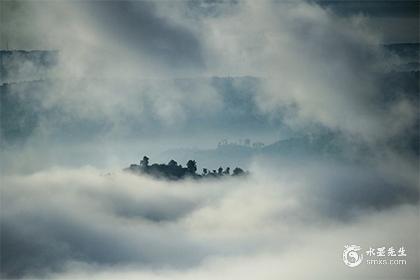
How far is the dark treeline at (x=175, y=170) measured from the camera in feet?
12.4

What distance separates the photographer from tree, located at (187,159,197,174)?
3787 millimetres

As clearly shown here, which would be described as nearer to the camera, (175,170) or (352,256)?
(352,256)

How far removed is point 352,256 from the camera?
3689 mm

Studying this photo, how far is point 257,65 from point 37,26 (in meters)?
1.54

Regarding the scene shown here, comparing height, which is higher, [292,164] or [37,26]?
[37,26]

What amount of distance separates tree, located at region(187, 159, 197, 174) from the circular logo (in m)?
1.16

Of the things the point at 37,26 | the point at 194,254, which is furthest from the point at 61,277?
the point at 37,26

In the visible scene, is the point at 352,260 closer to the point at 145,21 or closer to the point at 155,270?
the point at 155,270

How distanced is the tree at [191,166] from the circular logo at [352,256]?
3.81ft

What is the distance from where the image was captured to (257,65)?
3.83 meters

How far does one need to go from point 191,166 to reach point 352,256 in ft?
4.12
